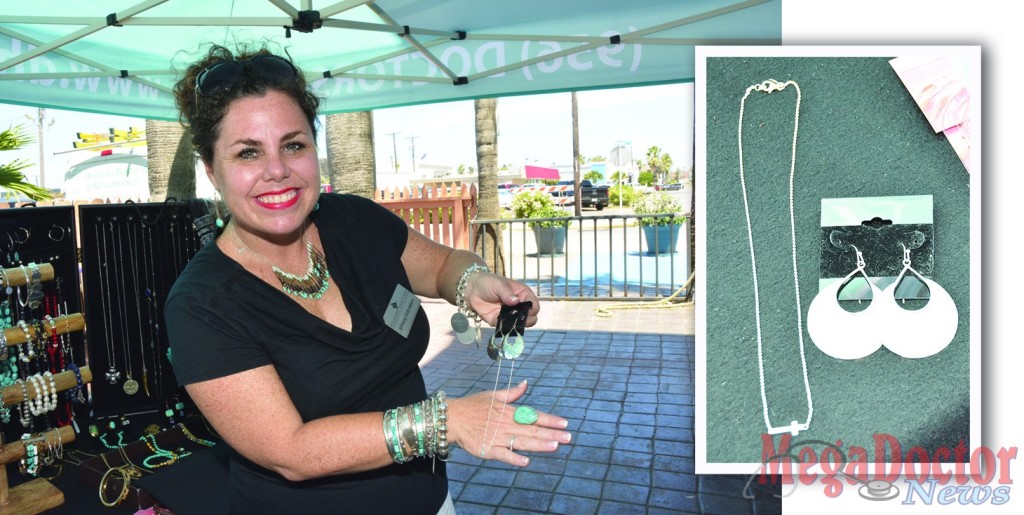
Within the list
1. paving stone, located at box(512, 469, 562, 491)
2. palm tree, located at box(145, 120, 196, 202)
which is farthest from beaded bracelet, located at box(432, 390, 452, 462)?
palm tree, located at box(145, 120, 196, 202)

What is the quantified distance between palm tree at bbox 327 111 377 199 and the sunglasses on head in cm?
567

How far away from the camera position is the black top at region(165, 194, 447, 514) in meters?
1.31

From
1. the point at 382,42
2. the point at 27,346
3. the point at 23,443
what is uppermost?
the point at 382,42

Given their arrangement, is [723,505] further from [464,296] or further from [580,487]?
[464,296]

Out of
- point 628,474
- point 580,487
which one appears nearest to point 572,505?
point 580,487

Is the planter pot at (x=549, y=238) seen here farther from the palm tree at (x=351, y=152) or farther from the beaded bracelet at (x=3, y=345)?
the beaded bracelet at (x=3, y=345)

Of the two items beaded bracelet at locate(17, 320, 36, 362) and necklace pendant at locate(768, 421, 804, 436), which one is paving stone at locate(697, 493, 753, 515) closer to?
necklace pendant at locate(768, 421, 804, 436)

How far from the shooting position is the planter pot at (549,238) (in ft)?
35.1

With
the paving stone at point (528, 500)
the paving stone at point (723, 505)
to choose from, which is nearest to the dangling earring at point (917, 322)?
the paving stone at point (723, 505)

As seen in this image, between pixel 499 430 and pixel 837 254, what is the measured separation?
664mm

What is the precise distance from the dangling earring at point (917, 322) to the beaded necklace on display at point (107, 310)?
3200 millimetres

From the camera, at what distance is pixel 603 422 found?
4141mm

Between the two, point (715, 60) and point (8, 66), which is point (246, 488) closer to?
point (715, 60)

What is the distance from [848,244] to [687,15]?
317 centimetres
